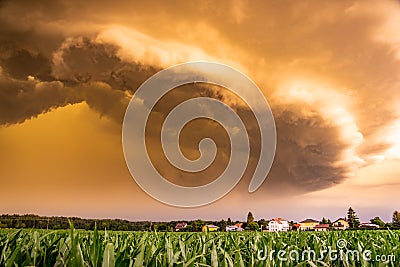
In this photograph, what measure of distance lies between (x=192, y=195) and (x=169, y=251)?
5.66 m

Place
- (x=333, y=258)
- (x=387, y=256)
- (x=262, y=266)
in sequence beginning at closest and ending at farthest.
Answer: (x=262, y=266) < (x=387, y=256) < (x=333, y=258)

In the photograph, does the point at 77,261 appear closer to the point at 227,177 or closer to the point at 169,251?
the point at 169,251

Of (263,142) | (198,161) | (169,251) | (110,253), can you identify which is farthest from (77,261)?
(198,161)

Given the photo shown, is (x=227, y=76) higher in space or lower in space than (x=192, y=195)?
higher

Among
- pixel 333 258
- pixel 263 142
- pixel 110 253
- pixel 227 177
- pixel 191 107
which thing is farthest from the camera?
pixel 191 107

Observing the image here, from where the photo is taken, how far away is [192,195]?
728 centimetres

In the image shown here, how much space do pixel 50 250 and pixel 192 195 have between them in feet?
18.4

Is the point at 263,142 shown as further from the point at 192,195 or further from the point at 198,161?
the point at 198,161

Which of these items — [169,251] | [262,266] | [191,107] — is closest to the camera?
[262,266]

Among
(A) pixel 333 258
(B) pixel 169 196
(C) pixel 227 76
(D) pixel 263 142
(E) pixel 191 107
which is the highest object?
(C) pixel 227 76

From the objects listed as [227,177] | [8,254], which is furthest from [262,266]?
[227,177]

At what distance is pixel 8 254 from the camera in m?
1.71

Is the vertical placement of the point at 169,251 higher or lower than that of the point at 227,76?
lower

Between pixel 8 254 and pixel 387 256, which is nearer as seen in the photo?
pixel 8 254
